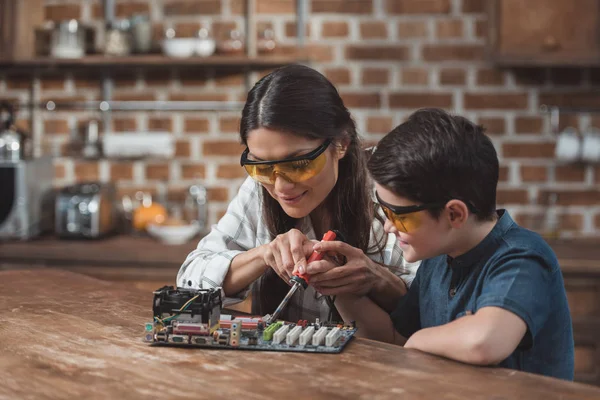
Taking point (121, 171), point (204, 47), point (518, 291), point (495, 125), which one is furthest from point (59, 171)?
point (518, 291)

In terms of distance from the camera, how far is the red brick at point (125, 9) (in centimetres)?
411

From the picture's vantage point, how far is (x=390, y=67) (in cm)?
396

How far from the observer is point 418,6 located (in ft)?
12.8

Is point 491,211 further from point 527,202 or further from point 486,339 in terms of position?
point 527,202

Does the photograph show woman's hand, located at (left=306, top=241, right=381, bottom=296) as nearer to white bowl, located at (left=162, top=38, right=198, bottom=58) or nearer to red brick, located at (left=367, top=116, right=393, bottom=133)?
red brick, located at (left=367, top=116, right=393, bottom=133)

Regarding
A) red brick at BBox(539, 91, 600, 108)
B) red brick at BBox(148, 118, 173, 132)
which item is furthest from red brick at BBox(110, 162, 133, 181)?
red brick at BBox(539, 91, 600, 108)

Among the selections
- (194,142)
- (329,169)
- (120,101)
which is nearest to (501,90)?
(194,142)

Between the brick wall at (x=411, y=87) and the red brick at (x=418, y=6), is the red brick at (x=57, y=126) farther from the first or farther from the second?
the red brick at (x=418, y=6)

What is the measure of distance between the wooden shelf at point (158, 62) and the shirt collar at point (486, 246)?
231cm

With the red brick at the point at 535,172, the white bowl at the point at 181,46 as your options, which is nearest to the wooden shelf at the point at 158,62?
the white bowl at the point at 181,46

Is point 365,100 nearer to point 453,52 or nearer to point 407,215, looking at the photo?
point 453,52

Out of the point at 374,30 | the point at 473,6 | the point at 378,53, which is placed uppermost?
the point at 473,6

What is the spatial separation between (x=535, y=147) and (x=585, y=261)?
0.78 metres

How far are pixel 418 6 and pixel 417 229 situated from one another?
8.29 ft
